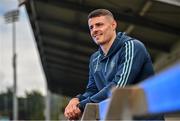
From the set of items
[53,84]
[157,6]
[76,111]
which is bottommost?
[53,84]

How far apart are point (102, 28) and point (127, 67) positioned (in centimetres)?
34

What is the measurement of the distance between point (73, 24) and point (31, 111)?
4677cm

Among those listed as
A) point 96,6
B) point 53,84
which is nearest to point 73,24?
point 96,6

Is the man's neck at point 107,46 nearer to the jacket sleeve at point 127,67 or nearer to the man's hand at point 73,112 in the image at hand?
the jacket sleeve at point 127,67

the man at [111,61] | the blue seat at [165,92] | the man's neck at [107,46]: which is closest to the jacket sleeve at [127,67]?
the man at [111,61]

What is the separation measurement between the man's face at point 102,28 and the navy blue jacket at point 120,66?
6 cm

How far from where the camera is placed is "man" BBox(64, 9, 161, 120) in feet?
8.52

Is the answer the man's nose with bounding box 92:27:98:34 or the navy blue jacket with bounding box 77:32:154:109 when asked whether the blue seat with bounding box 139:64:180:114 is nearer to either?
the navy blue jacket with bounding box 77:32:154:109

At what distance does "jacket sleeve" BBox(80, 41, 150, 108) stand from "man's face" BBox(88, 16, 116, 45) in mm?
147

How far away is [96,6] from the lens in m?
15.5

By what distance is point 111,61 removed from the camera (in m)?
2.84

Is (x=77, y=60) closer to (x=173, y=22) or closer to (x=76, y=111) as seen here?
(x=173, y=22)

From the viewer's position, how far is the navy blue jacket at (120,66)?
257 centimetres

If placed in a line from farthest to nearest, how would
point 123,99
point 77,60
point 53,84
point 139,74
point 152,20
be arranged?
point 53,84 < point 77,60 < point 152,20 < point 139,74 < point 123,99
